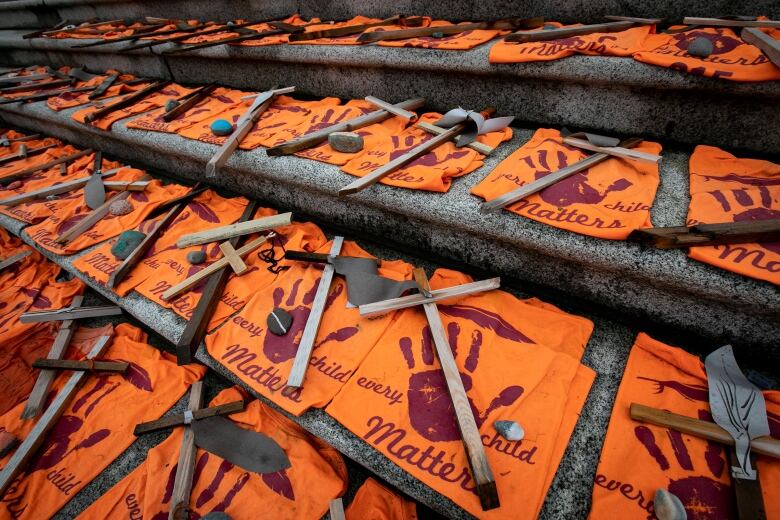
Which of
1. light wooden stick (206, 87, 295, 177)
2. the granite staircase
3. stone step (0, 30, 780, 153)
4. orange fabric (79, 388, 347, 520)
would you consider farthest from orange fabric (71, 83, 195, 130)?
orange fabric (79, 388, 347, 520)

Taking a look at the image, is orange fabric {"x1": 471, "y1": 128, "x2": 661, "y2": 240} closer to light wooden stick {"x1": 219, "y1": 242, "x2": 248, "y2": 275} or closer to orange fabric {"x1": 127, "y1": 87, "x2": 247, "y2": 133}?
light wooden stick {"x1": 219, "y1": 242, "x2": 248, "y2": 275}

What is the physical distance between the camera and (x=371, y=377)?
1714 mm

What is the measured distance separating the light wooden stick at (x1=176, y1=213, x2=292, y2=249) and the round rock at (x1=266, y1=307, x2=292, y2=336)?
2.44ft

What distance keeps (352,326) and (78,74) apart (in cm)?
693

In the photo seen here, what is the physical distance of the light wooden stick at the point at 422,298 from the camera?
1893 mm

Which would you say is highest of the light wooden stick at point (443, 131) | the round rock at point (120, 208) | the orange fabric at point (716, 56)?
the orange fabric at point (716, 56)

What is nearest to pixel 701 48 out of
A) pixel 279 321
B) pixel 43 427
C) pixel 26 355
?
pixel 279 321

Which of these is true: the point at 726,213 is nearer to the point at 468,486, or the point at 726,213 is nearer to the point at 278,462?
the point at 468,486

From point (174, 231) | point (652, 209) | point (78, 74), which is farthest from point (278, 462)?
point (78, 74)

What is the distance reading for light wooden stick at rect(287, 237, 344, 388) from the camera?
170 centimetres

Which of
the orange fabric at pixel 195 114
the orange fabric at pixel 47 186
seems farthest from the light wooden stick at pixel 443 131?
the orange fabric at pixel 47 186

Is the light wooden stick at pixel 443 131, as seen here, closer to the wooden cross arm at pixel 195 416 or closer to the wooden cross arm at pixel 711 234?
the wooden cross arm at pixel 711 234

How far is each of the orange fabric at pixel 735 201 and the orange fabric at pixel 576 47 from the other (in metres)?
0.76

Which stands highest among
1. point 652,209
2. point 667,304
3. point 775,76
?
point 775,76
